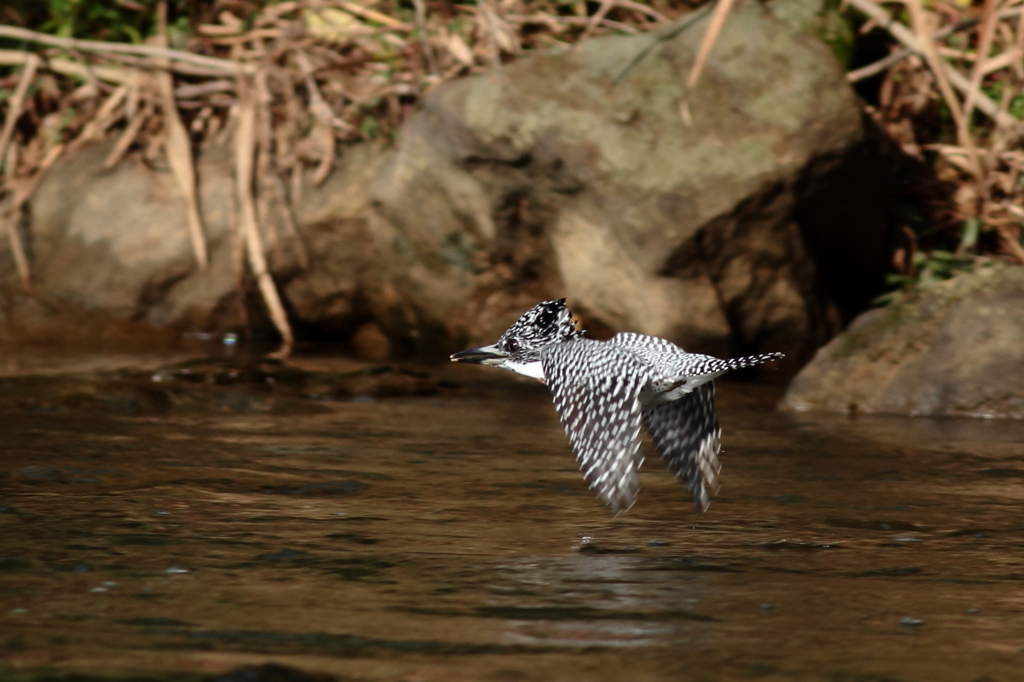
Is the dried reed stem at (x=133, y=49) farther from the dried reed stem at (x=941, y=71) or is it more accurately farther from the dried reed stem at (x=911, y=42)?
the dried reed stem at (x=941, y=71)

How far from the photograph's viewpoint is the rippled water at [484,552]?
2.69 m

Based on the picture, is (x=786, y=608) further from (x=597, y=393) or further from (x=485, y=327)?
(x=485, y=327)

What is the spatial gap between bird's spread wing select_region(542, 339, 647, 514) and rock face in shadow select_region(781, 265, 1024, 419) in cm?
245

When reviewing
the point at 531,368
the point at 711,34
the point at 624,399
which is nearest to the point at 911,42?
the point at 711,34

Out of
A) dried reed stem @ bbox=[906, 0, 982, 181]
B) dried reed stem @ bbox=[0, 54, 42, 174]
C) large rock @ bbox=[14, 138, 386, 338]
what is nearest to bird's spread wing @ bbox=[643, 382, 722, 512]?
dried reed stem @ bbox=[906, 0, 982, 181]

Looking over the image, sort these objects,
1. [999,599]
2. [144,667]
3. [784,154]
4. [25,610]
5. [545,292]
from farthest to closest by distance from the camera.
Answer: [545,292] → [784,154] → [999,599] → [25,610] → [144,667]

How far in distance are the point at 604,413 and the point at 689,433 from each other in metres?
0.52

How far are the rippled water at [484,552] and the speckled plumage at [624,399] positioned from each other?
0.19 m

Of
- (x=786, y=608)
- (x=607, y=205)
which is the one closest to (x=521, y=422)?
(x=607, y=205)

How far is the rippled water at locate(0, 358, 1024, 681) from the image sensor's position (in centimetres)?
269

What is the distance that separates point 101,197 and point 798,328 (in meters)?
4.20

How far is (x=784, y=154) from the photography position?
20.9ft

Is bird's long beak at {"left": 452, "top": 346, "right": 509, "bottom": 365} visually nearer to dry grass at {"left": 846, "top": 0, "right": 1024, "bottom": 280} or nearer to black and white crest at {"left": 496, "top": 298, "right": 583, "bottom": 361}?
black and white crest at {"left": 496, "top": 298, "right": 583, "bottom": 361}

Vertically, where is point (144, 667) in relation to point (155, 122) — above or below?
below
